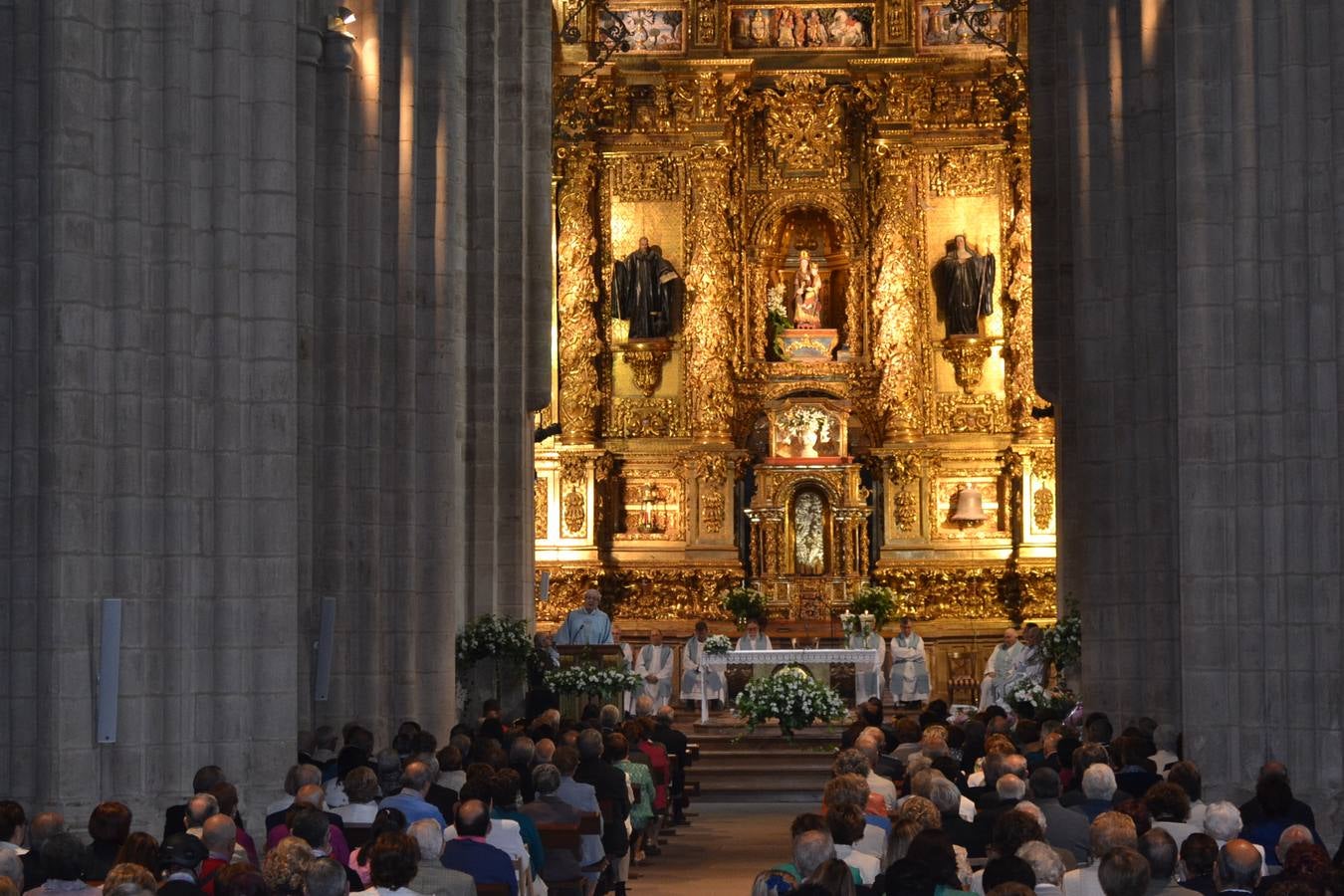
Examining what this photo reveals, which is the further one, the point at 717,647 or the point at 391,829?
the point at 717,647

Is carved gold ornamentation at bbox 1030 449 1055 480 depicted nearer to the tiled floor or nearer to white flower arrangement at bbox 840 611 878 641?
white flower arrangement at bbox 840 611 878 641

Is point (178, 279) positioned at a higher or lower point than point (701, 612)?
higher

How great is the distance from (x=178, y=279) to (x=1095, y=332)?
12.1 m

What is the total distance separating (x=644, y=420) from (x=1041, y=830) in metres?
28.4

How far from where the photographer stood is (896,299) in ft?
127

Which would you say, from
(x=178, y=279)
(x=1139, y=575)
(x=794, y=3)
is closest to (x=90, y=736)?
(x=178, y=279)

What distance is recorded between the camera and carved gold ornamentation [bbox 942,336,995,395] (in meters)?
38.6

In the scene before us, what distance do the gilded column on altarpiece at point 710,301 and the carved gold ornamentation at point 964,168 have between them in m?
3.57

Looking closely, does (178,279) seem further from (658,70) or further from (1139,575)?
(658,70)

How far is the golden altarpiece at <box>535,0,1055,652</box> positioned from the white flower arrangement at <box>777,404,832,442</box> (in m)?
0.03

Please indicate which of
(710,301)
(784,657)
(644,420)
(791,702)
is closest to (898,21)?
(710,301)

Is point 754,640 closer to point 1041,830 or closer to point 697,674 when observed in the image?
point 697,674

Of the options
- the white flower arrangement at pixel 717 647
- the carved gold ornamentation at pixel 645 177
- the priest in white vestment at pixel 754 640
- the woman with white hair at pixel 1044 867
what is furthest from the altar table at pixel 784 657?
the woman with white hair at pixel 1044 867

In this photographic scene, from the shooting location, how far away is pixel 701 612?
38.2 metres
